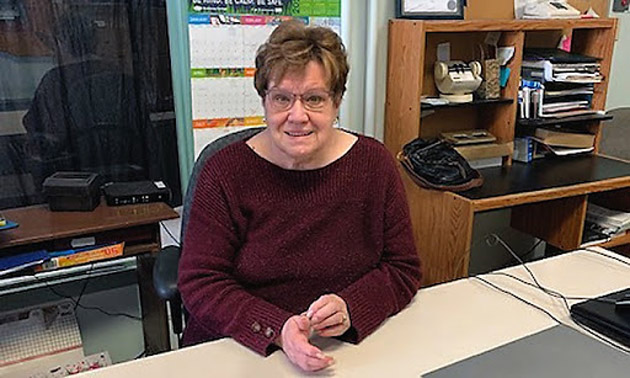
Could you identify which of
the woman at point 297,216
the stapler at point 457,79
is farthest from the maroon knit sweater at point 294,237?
the stapler at point 457,79

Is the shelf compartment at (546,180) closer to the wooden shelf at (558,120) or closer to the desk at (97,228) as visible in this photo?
the wooden shelf at (558,120)

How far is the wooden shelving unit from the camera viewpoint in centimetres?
226

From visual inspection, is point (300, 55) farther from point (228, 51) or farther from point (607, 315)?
point (228, 51)

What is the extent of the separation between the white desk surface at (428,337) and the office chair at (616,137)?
1741mm

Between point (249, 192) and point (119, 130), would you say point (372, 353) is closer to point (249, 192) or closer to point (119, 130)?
point (249, 192)

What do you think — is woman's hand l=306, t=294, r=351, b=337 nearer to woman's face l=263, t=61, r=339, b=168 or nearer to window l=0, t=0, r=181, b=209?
woman's face l=263, t=61, r=339, b=168

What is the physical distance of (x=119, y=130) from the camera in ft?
7.30

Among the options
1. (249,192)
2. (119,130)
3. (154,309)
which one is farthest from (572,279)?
(119,130)

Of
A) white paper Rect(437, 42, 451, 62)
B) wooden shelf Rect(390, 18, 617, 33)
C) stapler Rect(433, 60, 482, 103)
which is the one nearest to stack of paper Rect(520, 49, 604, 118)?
wooden shelf Rect(390, 18, 617, 33)

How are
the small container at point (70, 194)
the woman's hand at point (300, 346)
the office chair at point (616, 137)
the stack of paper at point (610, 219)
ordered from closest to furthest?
the woman's hand at point (300, 346) < the small container at point (70, 194) < the stack of paper at point (610, 219) < the office chair at point (616, 137)

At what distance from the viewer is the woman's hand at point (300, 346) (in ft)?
3.41

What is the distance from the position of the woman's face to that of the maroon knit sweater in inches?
2.7

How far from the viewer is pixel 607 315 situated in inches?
47.3

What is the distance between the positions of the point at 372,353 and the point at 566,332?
0.40m
